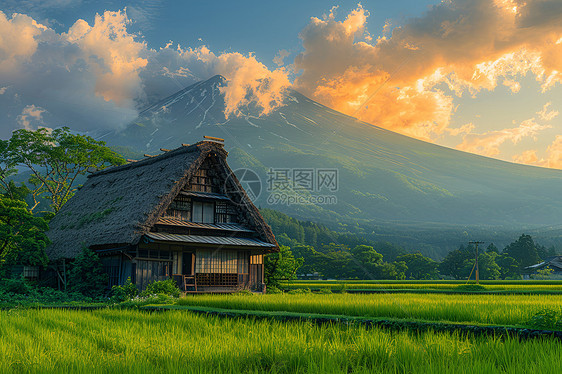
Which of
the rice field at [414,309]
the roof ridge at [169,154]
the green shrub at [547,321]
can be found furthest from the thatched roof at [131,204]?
the green shrub at [547,321]

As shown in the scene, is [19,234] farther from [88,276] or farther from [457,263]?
[457,263]

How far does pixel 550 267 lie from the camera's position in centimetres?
8100

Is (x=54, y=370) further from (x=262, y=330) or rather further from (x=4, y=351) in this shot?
(x=262, y=330)

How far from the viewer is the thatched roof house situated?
20250 mm

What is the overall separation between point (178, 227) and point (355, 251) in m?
56.8

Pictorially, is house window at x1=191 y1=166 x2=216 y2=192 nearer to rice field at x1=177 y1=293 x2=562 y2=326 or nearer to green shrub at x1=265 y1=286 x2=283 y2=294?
green shrub at x1=265 y1=286 x2=283 y2=294

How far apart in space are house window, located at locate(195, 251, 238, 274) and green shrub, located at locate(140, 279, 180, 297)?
255 centimetres

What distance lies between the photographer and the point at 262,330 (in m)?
8.01

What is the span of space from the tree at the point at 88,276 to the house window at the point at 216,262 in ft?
14.7

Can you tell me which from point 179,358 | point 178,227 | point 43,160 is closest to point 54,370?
point 179,358

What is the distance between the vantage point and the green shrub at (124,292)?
18875 millimetres

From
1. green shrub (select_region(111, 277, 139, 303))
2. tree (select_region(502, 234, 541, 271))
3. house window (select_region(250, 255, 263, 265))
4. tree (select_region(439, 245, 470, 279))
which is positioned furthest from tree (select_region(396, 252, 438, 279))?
green shrub (select_region(111, 277, 139, 303))

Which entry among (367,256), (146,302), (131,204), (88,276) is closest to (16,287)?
(88,276)

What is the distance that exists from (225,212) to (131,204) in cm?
521
